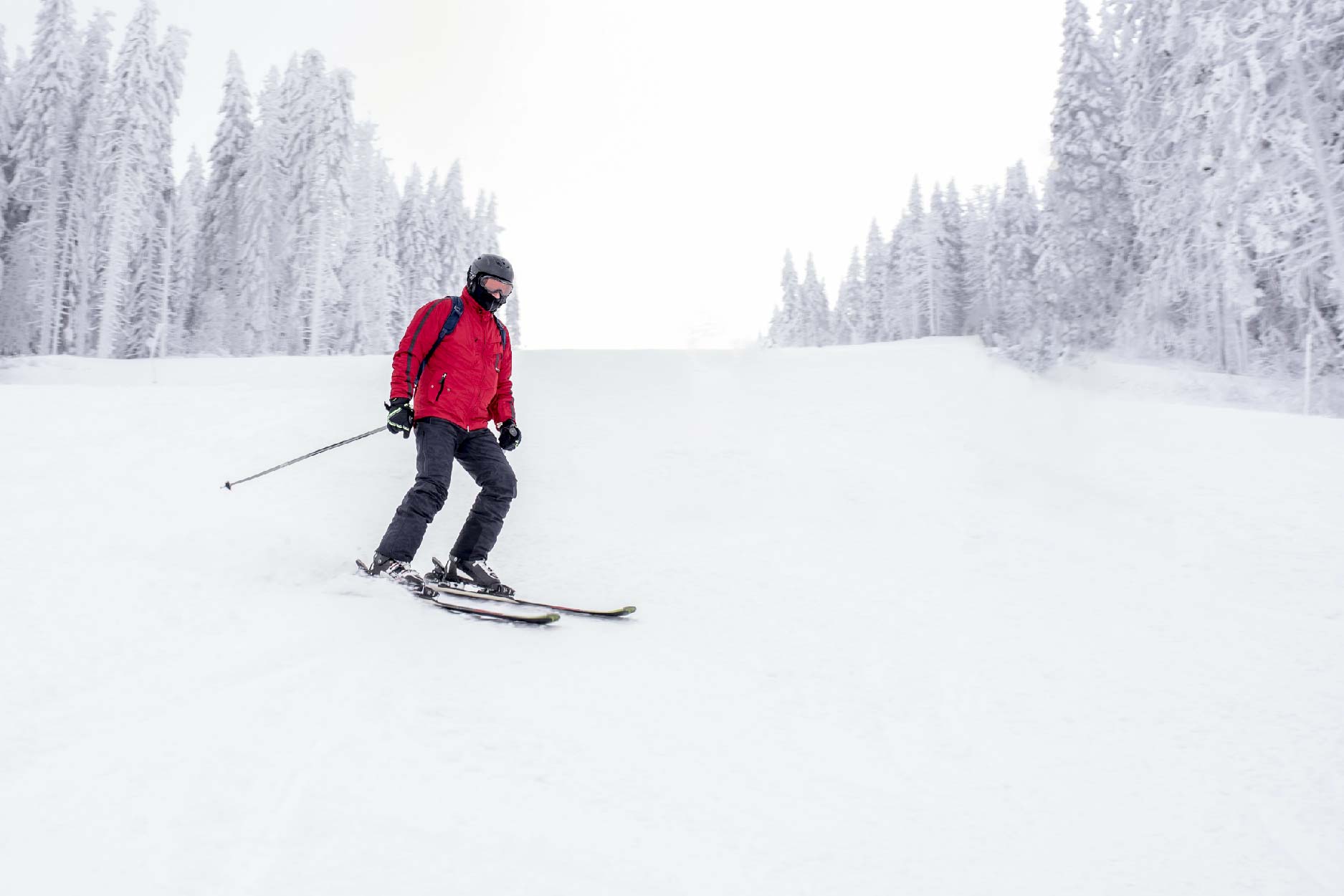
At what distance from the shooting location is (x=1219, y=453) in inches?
299

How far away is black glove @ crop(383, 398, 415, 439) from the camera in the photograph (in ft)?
15.9

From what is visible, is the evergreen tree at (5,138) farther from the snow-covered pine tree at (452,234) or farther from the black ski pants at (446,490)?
the black ski pants at (446,490)

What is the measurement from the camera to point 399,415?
486cm

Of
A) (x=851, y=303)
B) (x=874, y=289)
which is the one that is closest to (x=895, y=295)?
(x=874, y=289)

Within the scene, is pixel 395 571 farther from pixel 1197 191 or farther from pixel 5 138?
pixel 5 138

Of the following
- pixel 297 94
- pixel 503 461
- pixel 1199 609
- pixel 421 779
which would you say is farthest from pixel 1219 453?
pixel 297 94

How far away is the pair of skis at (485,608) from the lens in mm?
4223

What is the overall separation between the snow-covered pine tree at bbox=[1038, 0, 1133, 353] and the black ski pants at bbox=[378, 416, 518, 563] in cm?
3019

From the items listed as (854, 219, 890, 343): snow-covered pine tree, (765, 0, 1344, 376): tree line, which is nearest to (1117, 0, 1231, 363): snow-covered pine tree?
(765, 0, 1344, 376): tree line

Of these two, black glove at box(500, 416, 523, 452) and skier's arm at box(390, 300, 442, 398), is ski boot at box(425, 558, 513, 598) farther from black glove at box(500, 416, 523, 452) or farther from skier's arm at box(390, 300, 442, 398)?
skier's arm at box(390, 300, 442, 398)

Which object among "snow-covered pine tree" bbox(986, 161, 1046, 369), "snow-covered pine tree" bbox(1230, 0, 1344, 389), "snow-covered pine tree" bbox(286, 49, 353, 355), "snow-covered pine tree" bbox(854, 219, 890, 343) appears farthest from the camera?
"snow-covered pine tree" bbox(854, 219, 890, 343)

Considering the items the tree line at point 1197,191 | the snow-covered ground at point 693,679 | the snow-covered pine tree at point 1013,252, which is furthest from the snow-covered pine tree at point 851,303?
the snow-covered ground at point 693,679

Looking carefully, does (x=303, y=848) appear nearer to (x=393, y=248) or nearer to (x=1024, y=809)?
(x=1024, y=809)

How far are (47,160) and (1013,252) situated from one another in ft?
169
